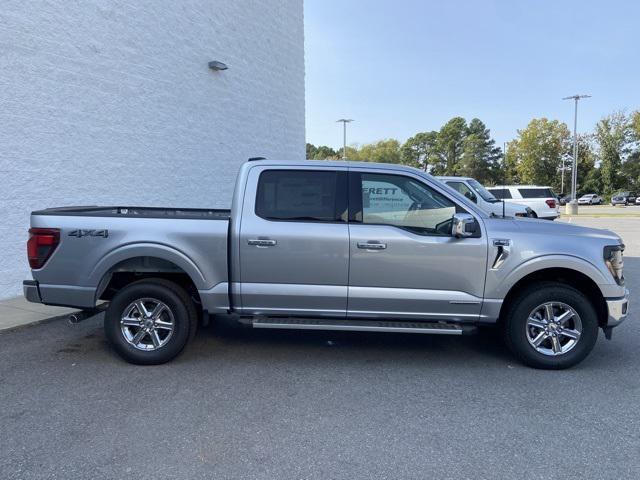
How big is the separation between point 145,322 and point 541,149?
6974 centimetres

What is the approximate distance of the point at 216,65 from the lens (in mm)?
10445

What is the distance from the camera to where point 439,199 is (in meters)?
4.45

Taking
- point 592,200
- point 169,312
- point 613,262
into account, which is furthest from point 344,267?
point 592,200

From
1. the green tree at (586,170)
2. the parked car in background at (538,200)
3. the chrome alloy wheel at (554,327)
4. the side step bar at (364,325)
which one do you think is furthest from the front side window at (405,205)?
the green tree at (586,170)

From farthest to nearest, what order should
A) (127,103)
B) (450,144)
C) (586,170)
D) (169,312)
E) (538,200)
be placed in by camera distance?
(450,144), (586,170), (538,200), (127,103), (169,312)

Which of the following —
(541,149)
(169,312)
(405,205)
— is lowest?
(169,312)

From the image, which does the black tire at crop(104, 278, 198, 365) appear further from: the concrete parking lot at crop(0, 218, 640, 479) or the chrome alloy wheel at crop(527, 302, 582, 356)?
the chrome alloy wheel at crop(527, 302, 582, 356)

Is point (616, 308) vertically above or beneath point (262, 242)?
beneath

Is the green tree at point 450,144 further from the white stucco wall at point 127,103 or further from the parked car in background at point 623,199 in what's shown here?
the white stucco wall at point 127,103

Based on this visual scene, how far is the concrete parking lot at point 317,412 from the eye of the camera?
288 centimetres

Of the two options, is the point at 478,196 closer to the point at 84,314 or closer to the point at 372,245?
the point at 372,245

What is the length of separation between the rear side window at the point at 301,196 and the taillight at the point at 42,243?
2.01 metres

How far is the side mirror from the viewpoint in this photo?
418 centimetres

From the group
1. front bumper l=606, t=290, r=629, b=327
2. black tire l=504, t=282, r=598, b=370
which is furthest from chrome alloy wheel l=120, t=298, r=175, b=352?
front bumper l=606, t=290, r=629, b=327
